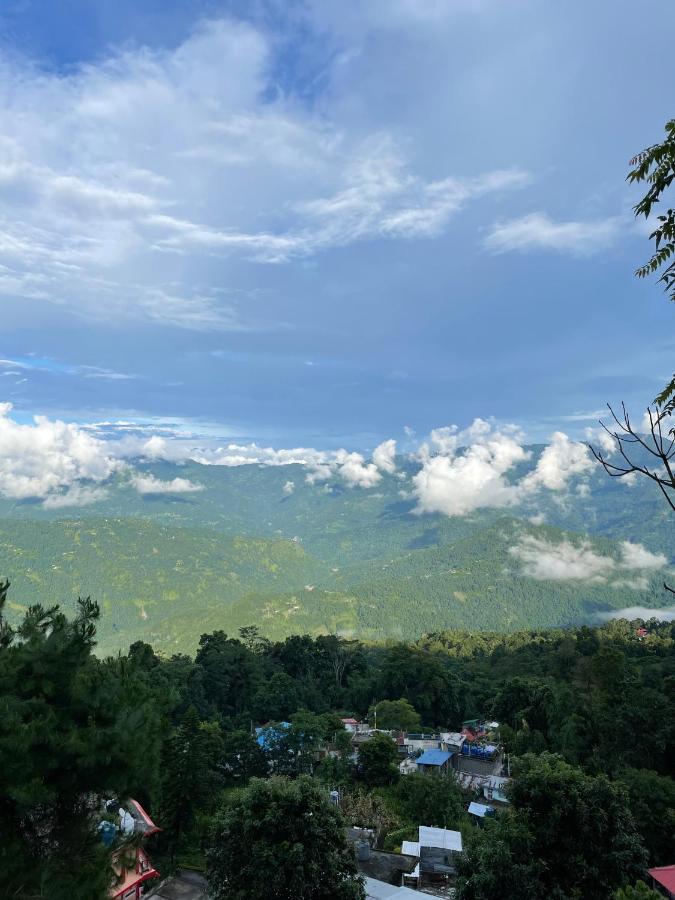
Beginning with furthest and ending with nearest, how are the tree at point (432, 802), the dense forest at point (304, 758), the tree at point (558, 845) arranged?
the tree at point (432, 802), the tree at point (558, 845), the dense forest at point (304, 758)

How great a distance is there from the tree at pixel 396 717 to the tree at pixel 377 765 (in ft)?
41.4

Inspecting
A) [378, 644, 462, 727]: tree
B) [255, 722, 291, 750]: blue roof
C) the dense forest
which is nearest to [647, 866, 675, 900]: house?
the dense forest

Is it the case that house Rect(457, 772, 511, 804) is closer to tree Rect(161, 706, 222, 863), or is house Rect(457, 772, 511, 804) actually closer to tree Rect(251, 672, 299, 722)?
tree Rect(161, 706, 222, 863)

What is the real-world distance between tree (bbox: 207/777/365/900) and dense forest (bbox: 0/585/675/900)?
0.07 m

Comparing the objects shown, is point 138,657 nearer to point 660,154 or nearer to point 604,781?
point 660,154

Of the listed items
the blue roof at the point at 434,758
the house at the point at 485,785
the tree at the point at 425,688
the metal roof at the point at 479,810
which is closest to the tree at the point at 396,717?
the tree at the point at 425,688

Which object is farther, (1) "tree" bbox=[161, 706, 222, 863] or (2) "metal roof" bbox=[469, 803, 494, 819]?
(2) "metal roof" bbox=[469, 803, 494, 819]

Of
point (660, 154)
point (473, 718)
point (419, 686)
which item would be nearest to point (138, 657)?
point (660, 154)

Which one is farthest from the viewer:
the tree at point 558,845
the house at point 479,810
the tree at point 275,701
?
the tree at point 275,701

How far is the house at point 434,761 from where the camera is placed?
95.1 ft

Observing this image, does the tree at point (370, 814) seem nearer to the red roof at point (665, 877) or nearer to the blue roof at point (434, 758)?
the blue roof at point (434, 758)

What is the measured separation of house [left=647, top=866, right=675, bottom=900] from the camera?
13.8 meters

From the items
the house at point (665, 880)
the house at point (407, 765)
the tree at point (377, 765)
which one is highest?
the tree at point (377, 765)

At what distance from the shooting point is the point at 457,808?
2211 cm
